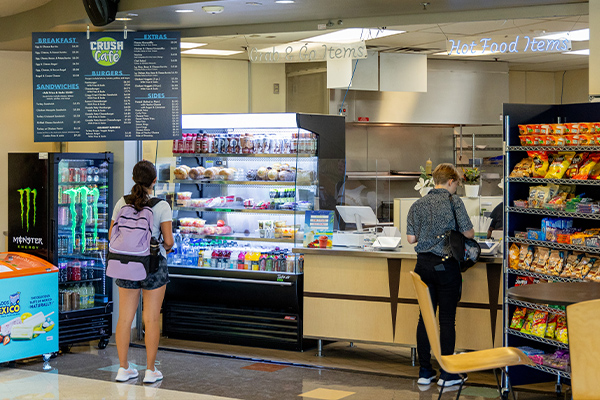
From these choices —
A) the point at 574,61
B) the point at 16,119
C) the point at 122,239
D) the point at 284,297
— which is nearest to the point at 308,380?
the point at 284,297

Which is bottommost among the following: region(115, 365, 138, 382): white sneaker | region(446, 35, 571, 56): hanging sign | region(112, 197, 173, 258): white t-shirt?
region(115, 365, 138, 382): white sneaker

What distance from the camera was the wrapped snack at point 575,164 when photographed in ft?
14.4

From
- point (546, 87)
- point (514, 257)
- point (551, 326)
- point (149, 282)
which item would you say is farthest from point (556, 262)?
point (546, 87)

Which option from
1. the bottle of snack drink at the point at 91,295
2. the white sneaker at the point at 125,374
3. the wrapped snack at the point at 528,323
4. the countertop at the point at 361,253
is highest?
the countertop at the point at 361,253

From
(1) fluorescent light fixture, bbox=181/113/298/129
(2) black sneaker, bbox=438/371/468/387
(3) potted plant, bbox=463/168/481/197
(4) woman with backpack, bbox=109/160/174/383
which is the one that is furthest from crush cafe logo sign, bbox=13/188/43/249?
(3) potted plant, bbox=463/168/481/197

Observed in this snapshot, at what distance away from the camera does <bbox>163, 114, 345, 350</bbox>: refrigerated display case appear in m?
6.06

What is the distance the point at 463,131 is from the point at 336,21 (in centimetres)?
469

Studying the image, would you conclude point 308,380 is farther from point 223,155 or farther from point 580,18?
point 580,18

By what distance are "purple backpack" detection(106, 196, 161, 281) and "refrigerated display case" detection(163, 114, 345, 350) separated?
1.47 metres

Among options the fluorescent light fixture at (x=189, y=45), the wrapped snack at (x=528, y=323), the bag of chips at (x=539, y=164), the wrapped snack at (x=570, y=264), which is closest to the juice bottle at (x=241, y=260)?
the wrapped snack at (x=528, y=323)

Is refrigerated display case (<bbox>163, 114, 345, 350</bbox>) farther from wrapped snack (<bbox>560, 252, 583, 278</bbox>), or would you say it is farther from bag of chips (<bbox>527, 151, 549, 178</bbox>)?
wrapped snack (<bbox>560, 252, 583, 278</bbox>)

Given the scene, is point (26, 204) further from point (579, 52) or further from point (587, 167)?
point (579, 52)

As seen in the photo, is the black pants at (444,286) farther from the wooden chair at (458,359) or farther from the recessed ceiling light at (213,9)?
the recessed ceiling light at (213,9)

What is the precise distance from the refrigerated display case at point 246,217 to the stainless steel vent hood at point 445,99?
9.68 feet
